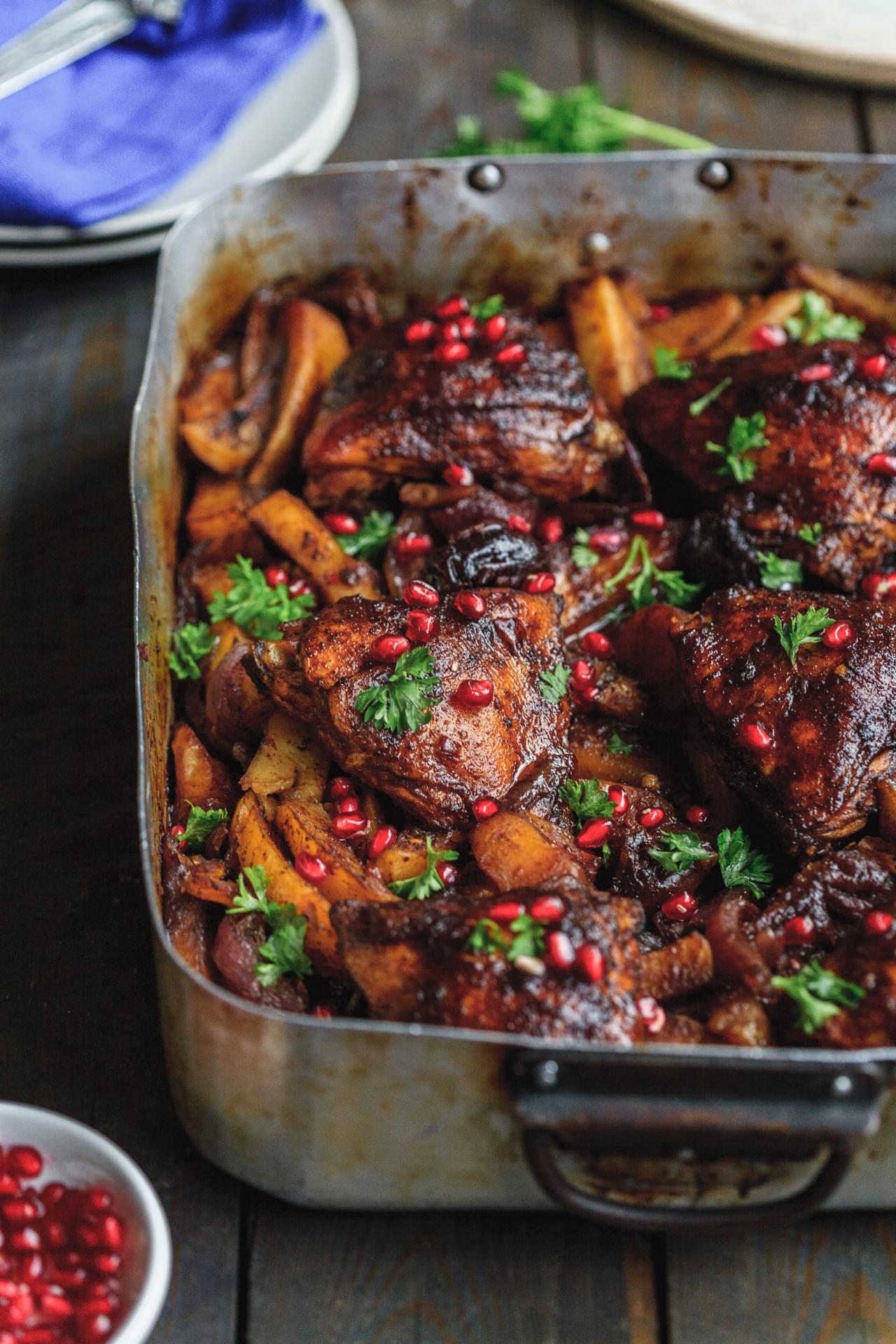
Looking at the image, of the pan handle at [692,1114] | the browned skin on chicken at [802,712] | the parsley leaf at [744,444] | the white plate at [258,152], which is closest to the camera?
the pan handle at [692,1114]

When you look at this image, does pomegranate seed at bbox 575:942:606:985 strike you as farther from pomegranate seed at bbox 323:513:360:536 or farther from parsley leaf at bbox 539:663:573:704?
pomegranate seed at bbox 323:513:360:536

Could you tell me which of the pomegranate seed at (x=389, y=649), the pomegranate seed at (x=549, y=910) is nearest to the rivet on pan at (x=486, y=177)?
the pomegranate seed at (x=389, y=649)

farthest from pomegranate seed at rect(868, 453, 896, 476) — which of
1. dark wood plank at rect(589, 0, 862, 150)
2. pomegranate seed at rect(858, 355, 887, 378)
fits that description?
dark wood plank at rect(589, 0, 862, 150)

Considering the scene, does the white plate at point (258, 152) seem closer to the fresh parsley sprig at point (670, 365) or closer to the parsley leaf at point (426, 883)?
the fresh parsley sprig at point (670, 365)

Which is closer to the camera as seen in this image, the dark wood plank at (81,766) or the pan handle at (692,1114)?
the pan handle at (692,1114)

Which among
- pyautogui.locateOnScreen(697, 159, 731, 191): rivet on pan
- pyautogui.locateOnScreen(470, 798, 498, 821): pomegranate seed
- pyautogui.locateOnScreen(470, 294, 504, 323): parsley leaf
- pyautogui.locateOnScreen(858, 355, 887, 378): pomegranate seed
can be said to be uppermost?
pyautogui.locateOnScreen(697, 159, 731, 191): rivet on pan

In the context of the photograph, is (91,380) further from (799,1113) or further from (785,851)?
(799,1113)

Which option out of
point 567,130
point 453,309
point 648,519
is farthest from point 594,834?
point 567,130

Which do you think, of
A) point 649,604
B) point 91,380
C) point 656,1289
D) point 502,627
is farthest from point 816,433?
point 91,380
